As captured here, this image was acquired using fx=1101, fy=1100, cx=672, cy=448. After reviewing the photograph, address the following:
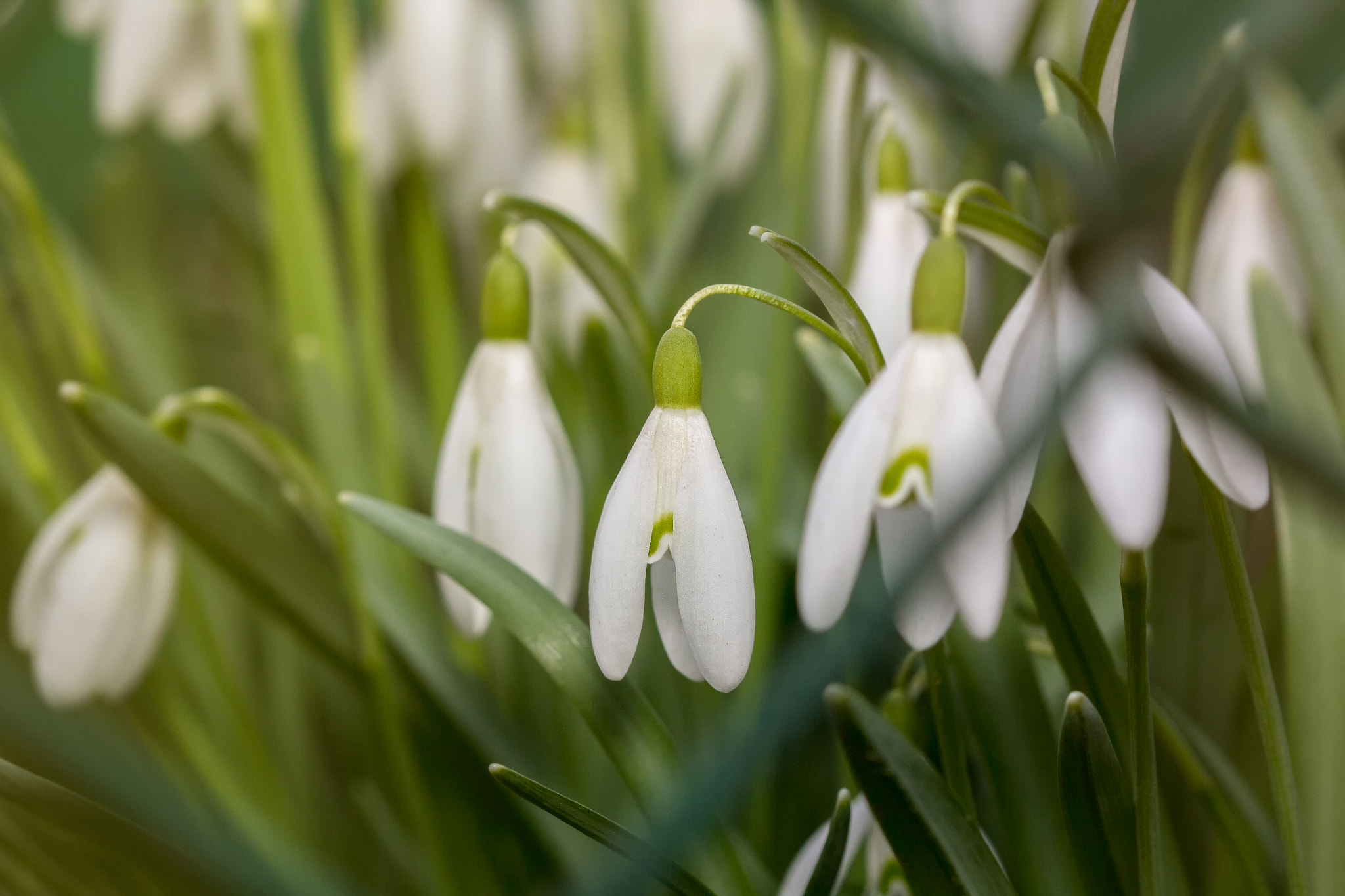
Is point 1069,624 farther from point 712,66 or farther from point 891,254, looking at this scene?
point 712,66

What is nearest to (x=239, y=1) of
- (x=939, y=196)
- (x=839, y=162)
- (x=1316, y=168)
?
(x=839, y=162)

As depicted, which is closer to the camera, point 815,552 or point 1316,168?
point 815,552

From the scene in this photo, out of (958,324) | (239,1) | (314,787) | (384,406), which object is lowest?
(314,787)

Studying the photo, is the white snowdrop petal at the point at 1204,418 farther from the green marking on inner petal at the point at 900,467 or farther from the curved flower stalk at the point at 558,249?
the curved flower stalk at the point at 558,249

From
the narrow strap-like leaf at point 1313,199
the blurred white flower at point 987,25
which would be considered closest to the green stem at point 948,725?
the narrow strap-like leaf at point 1313,199

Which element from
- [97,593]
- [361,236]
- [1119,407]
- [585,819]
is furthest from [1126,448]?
[361,236]

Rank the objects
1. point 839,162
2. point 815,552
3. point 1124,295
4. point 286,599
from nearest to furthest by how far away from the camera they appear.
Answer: point 1124,295
point 815,552
point 286,599
point 839,162

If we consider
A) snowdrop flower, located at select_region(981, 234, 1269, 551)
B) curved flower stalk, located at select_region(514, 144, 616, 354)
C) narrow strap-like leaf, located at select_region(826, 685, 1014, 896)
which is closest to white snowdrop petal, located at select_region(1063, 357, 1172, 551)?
snowdrop flower, located at select_region(981, 234, 1269, 551)

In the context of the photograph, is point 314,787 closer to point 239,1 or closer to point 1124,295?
point 239,1
